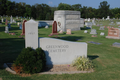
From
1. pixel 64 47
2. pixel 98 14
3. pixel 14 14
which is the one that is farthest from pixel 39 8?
pixel 64 47

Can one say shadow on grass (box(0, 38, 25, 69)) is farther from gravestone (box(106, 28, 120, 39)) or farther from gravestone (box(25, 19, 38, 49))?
gravestone (box(106, 28, 120, 39))

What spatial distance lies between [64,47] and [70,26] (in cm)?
1901

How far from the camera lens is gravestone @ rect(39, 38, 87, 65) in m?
7.07

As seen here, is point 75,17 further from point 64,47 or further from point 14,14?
point 14,14

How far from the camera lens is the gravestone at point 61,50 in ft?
23.2

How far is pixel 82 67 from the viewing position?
654cm

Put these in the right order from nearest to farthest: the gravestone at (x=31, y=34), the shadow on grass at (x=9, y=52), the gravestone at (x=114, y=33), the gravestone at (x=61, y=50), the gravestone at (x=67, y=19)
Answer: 1. the gravestone at (x=31, y=34)
2. the gravestone at (x=61, y=50)
3. the shadow on grass at (x=9, y=52)
4. the gravestone at (x=114, y=33)
5. the gravestone at (x=67, y=19)

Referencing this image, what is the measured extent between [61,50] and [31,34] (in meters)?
1.70

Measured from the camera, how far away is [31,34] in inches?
267

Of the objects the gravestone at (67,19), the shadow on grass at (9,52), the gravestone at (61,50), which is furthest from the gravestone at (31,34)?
the gravestone at (67,19)

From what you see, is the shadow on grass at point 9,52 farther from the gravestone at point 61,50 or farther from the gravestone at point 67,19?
the gravestone at point 67,19

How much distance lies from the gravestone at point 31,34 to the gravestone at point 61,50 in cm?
40

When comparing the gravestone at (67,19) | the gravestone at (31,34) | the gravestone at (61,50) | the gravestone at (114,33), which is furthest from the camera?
the gravestone at (67,19)

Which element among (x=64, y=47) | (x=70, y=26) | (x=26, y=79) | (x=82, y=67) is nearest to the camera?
(x=26, y=79)
